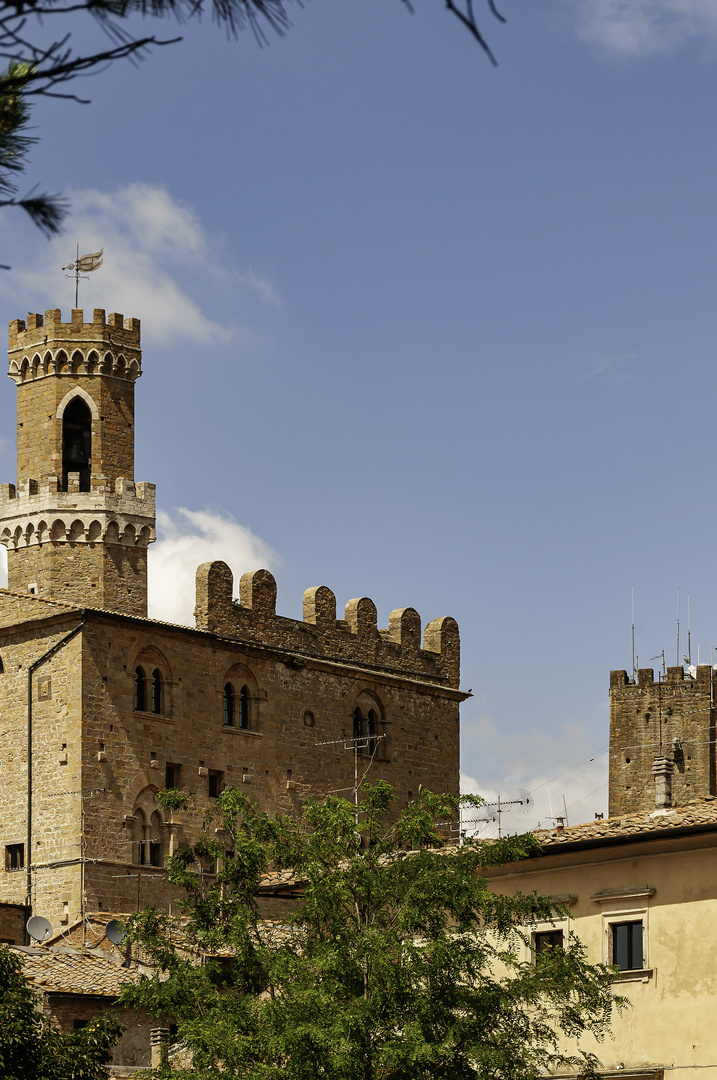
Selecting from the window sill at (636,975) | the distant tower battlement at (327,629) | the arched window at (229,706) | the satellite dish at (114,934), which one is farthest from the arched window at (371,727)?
the window sill at (636,975)

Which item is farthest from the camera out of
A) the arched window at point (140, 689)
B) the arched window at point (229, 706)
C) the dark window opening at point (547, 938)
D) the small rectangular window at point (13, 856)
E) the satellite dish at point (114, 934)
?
the arched window at point (229, 706)

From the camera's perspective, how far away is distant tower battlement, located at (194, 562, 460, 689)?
41.3 meters

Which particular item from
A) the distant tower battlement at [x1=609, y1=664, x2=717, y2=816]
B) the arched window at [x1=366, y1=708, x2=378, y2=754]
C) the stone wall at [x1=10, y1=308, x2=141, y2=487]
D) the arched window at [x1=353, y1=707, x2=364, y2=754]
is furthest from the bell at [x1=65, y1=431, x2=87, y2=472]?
the distant tower battlement at [x1=609, y1=664, x2=717, y2=816]

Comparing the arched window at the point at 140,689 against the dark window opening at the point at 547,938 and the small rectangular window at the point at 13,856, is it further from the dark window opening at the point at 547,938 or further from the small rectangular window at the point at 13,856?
the dark window opening at the point at 547,938

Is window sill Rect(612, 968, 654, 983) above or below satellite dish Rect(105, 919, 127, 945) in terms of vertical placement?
below

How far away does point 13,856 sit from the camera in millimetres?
38000

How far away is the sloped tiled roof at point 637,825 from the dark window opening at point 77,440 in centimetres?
1883

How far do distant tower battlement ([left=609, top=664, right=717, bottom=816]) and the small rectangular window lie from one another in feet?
84.6

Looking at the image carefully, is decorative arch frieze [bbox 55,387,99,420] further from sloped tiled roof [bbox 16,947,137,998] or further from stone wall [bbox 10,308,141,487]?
sloped tiled roof [bbox 16,947,137,998]

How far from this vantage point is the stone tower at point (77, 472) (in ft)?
138

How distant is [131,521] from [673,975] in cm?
2044

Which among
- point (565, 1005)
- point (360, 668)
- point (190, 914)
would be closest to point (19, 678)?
point (360, 668)

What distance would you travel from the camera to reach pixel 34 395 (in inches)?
1699

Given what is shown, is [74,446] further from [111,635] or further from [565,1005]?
[565,1005]
